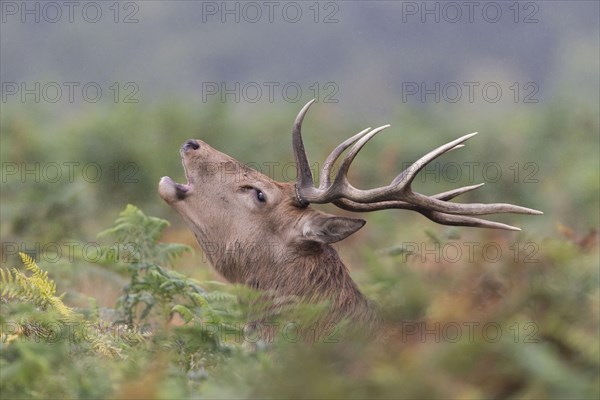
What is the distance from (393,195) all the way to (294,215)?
2.46ft

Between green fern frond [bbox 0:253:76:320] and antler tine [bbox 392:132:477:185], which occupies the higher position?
antler tine [bbox 392:132:477:185]

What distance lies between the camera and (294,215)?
7383mm

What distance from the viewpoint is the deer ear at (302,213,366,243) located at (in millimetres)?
6984

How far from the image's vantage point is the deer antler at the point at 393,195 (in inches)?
267

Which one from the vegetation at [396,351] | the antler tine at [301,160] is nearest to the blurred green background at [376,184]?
the vegetation at [396,351]

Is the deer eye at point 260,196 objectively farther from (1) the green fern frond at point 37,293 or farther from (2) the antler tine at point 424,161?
(1) the green fern frond at point 37,293

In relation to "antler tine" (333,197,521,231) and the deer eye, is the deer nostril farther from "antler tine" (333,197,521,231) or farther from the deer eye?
"antler tine" (333,197,521,231)

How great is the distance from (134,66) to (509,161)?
4152 cm

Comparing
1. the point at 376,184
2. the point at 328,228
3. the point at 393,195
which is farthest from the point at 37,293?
the point at 376,184

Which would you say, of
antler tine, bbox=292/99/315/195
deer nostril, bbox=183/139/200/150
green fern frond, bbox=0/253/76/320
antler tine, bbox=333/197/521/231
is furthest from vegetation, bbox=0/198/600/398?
deer nostril, bbox=183/139/200/150

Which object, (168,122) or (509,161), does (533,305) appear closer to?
(168,122)

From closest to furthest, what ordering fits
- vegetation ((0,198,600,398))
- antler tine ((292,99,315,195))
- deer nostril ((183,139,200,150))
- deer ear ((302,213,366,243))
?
1. vegetation ((0,198,600,398))
2. deer ear ((302,213,366,243))
3. antler tine ((292,99,315,195))
4. deer nostril ((183,139,200,150))

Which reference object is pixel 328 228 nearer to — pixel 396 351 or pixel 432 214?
pixel 432 214

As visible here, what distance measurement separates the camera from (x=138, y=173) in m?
15.2
